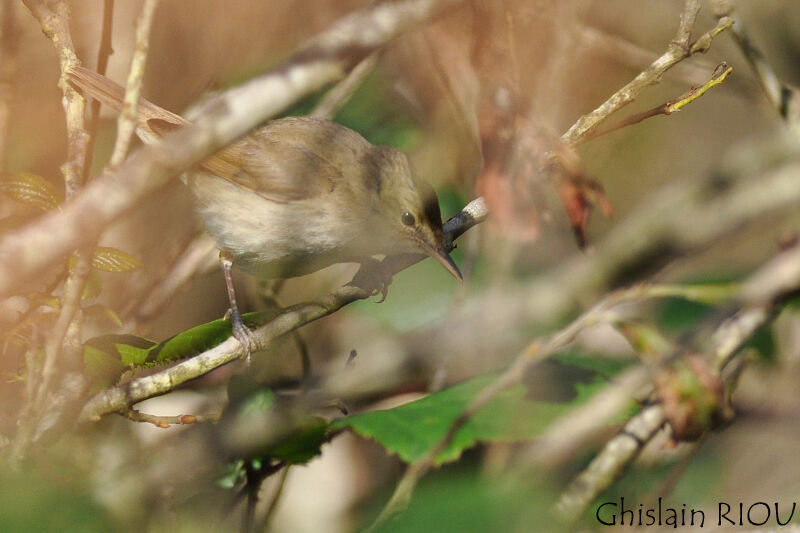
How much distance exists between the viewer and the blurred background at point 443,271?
2.04 metres

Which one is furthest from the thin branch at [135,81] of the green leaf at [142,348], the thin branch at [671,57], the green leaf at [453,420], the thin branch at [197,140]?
the thin branch at [671,57]

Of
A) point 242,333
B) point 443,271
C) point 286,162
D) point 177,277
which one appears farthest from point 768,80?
point 177,277

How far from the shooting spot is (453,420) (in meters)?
2.04

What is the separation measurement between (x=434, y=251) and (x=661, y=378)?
149 centimetres

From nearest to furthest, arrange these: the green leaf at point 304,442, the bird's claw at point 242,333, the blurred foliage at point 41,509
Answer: the blurred foliage at point 41,509, the green leaf at point 304,442, the bird's claw at point 242,333

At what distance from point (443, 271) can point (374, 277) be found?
0.39 meters

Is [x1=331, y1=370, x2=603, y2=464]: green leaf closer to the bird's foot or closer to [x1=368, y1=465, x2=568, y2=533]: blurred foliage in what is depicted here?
[x1=368, y1=465, x2=568, y2=533]: blurred foliage

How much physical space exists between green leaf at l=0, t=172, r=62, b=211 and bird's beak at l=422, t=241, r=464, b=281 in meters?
1.49

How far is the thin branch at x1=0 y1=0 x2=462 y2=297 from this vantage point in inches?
59.0

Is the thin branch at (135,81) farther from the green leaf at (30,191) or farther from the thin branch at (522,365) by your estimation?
the thin branch at (522,365)

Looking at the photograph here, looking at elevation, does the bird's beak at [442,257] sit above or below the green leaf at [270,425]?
above

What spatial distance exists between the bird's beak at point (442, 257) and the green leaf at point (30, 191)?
149 cm

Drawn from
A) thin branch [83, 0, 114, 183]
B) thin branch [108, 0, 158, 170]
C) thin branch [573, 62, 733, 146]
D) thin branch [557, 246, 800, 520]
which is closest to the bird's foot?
thin branch [83, 0, 114, 183]

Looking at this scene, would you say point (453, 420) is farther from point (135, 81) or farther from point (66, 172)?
point (66, 172)
